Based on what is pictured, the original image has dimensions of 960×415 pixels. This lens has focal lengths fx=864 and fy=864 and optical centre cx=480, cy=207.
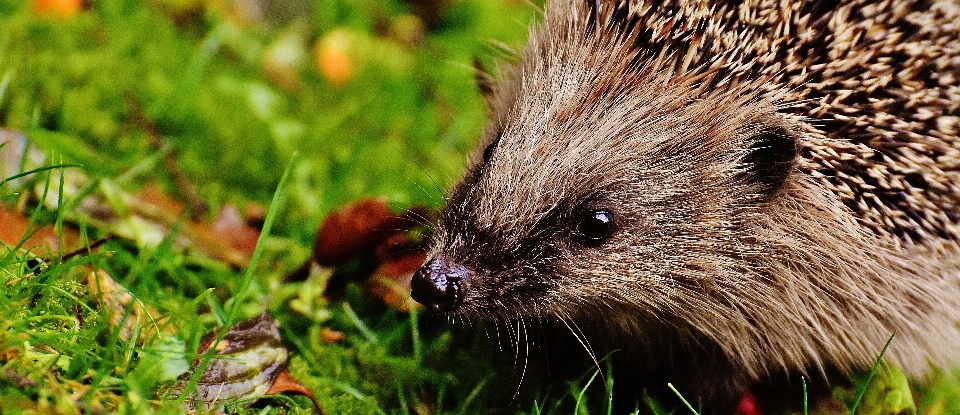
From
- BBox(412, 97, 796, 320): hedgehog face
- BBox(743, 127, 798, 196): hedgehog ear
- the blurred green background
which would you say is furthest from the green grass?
BBox(743, 127, 798, 196): hedgehog ear

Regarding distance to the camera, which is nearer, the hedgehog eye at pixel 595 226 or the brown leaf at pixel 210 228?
the hedgehog eye at pixel 595 226

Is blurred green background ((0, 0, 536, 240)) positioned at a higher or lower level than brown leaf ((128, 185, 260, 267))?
higher

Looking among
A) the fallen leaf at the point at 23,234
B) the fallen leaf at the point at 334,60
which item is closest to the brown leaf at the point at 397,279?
the fallen leaf at the point at 23,234

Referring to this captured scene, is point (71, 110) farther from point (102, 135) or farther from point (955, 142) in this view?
point (955, 142)

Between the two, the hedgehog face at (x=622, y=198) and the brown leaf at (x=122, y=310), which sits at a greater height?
the hedgehog face at (x=622, y=198)

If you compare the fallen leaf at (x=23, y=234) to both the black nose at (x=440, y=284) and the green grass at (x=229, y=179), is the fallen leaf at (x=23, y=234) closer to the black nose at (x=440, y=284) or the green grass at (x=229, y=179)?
the green grass at (x=229, y=179)

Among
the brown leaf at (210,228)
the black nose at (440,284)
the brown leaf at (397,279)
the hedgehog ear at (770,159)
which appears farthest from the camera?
the brown leaf at (210,228)

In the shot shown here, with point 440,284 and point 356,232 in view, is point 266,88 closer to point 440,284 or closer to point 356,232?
point 356,232

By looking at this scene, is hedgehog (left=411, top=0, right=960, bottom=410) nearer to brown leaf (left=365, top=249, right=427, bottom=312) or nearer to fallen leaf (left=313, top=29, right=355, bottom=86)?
brown leaf (left=365, top=249, right=427, bottom=312)
